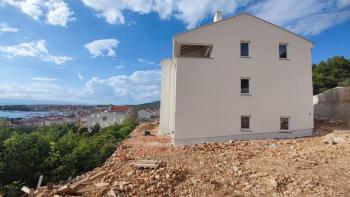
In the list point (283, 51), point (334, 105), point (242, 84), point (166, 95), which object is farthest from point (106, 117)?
point (283, 51)

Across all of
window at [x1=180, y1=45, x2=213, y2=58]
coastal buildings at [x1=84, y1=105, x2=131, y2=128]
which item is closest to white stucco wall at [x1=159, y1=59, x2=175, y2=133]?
window at [x1=180, y1=45, x2=213, y2=58]

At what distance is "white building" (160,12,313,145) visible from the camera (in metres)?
13.8

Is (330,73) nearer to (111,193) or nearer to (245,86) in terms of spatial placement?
(245,86)

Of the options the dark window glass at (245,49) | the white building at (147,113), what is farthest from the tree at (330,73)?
the white building at (147,113)

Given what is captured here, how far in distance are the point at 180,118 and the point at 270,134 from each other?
604 cm

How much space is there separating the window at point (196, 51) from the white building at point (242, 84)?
8.0 inches

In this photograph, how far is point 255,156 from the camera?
939 centimetres

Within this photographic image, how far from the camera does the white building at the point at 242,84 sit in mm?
13797

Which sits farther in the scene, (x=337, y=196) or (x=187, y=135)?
(x=187, y=135)

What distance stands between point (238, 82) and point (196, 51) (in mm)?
4283

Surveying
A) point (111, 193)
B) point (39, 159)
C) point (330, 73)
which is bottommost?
point (39, 159)

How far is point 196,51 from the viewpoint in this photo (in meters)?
16.9

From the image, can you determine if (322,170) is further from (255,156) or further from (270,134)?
(270,134)

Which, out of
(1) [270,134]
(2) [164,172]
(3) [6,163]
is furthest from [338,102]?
(3) [6,163]
